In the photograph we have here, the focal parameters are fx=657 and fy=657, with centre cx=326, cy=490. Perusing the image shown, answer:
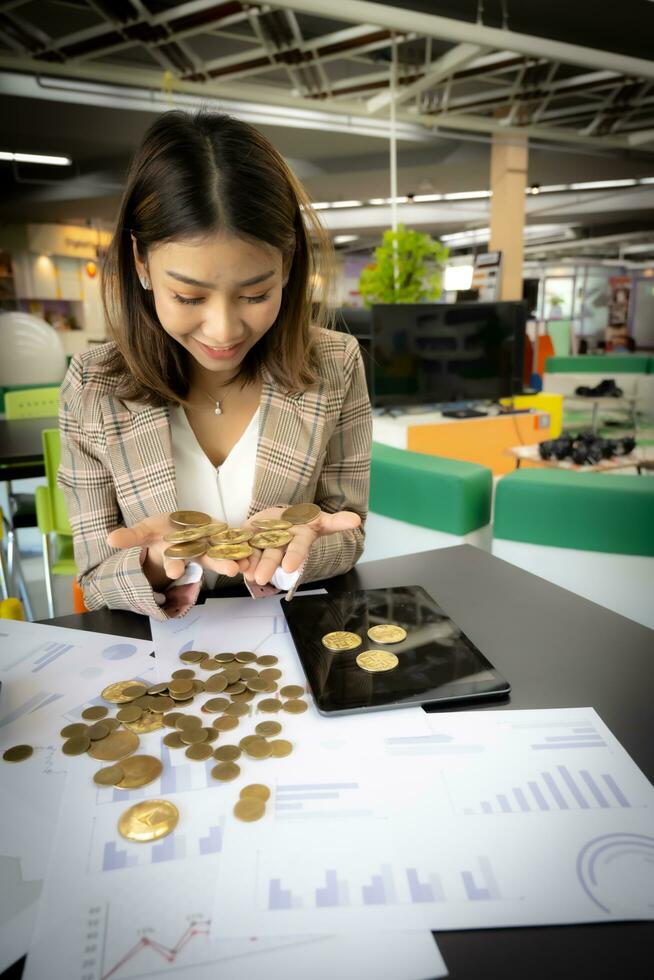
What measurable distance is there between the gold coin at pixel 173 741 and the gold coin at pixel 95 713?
9 cm

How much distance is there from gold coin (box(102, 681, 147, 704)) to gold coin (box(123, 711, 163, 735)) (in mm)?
38

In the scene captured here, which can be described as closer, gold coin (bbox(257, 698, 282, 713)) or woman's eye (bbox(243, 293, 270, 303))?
gold coin (bbox(257, 698, 282, 713))

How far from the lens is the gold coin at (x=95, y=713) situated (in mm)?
730

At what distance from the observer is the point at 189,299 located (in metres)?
0.97

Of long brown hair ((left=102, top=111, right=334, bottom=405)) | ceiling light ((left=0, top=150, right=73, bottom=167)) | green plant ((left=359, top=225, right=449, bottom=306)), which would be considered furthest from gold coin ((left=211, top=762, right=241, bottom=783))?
ceiling light ((left=0, top=150, right=73, bottom=167))

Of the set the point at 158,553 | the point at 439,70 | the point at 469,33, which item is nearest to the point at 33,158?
the point at 439,70

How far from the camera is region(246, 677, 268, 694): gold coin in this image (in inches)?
30.6

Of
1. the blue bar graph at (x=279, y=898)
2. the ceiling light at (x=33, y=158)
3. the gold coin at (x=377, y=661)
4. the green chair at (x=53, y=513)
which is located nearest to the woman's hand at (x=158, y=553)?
the gold coin at (x=377, y=661)

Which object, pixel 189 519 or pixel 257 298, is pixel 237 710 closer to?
pixel 189 519

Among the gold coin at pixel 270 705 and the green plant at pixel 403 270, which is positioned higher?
the green plant at pixel 403 270

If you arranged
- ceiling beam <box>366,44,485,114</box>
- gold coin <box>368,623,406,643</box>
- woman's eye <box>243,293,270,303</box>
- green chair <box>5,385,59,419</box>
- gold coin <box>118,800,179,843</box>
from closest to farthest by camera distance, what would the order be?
gold coin <box>118,800,179,843</box>
gold coin <box>368,623,406,643</box>
woman's eye <box>243,293,270,303</box>
green chair <box>5,385,59,419</box>
ceiling beam <box>366,44,485,114</box>

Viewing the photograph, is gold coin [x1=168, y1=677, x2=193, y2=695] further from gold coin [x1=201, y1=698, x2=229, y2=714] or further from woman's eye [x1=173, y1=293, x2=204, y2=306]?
woman's eye [x1=173, y1=293, x2=204, y2=306]

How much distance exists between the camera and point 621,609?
241 centimetres

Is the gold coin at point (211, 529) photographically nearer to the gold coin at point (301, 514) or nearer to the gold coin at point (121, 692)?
the gold coin at point (301, 514)
